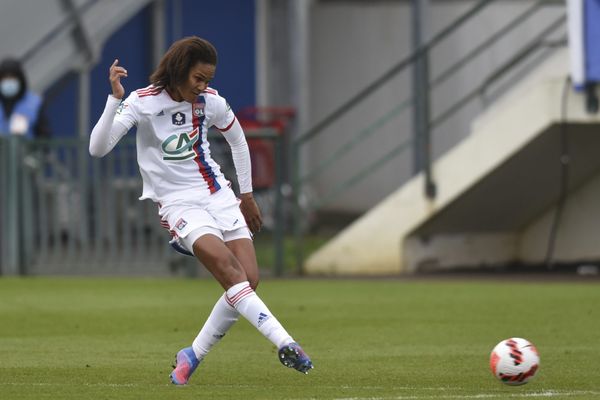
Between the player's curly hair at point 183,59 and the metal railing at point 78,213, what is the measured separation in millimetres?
8502

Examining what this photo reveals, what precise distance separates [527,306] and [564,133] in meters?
4.16

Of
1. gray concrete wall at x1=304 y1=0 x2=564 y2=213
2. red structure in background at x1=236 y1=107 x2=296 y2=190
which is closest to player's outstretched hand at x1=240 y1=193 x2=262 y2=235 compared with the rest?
red structure in background at x1=236 y1=107 x2=296 y2=190

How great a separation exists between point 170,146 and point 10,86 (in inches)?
360

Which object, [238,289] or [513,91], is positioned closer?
[238,289]

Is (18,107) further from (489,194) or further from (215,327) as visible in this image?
(215,327)

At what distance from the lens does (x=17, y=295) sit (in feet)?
50.9

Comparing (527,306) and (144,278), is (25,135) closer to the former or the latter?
(144,278)

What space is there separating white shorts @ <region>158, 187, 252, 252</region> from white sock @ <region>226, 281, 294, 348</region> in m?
0.38

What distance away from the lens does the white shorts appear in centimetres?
923

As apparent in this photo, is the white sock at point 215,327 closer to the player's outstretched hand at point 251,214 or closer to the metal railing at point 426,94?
the player's outstretched hand at point 251,214

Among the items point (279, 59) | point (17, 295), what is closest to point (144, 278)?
point (17, 295)

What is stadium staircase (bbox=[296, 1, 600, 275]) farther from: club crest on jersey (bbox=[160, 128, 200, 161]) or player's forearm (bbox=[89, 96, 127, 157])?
player's forearm (bbox=[89, 96, 127, 157])

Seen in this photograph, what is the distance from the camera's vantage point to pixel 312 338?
39.5ft

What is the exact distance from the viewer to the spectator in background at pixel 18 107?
1808 cm
